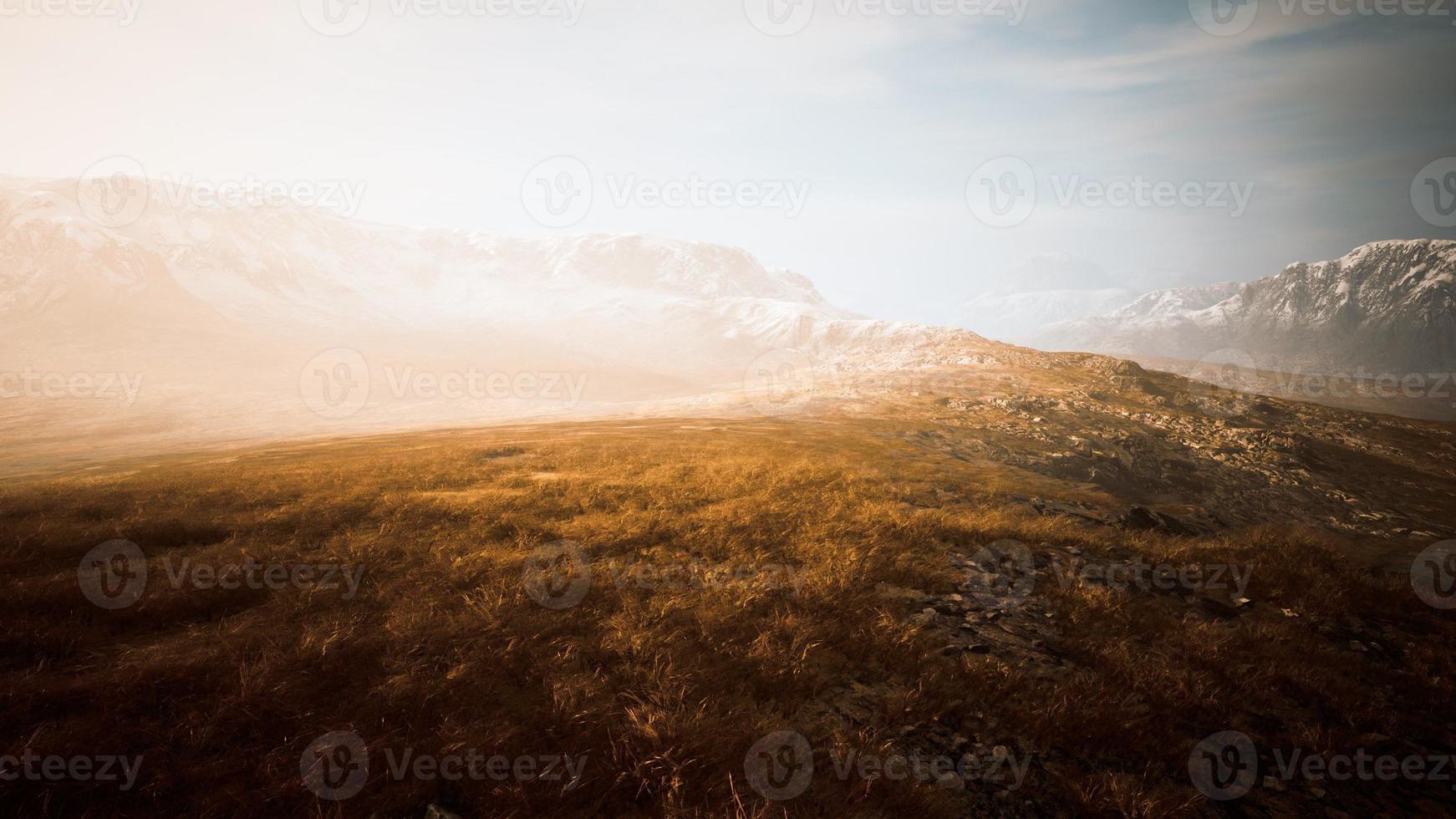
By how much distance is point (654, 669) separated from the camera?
563cm

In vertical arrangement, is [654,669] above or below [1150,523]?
above

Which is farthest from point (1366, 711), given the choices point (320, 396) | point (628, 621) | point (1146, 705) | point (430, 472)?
point (320, 396)

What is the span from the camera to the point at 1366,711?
610 cm

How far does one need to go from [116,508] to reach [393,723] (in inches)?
507

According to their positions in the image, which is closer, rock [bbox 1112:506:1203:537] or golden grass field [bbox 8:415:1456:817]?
golden grass field [bbox 8:415:1456:817]

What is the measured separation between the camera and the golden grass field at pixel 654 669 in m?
4.28

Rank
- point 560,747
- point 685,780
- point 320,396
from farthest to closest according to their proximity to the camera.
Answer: point 320,396 < point 560,747 < point 685,780

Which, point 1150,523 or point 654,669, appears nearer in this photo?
point 654,669

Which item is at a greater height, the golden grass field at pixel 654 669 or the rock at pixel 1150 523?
the golden grass field at pixel 654 669

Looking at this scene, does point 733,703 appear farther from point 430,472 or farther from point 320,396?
point 320,396

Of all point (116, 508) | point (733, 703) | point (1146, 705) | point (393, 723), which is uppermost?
point (116, 508)

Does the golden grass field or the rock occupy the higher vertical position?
the golden grass field

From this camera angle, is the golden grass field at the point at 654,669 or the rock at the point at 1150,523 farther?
the rock at the point at 1150,523

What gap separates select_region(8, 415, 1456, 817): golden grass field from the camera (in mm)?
4277
